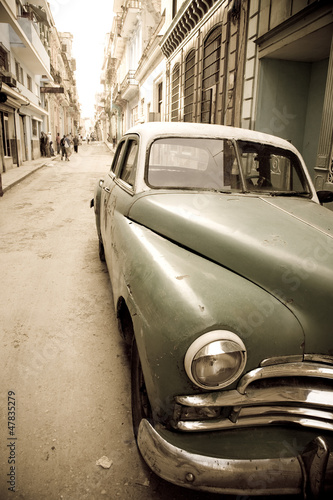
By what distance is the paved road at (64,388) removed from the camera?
1585 mm

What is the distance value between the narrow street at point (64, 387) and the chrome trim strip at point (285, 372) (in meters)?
0.74

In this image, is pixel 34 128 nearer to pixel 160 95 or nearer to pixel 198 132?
pixel 160 95

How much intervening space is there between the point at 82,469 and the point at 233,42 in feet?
30.1

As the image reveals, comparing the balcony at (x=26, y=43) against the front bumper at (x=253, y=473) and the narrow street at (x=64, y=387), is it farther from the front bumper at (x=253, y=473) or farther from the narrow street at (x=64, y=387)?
the front bumper at (x=253, y=473)

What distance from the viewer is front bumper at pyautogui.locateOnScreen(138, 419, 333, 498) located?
119 cm

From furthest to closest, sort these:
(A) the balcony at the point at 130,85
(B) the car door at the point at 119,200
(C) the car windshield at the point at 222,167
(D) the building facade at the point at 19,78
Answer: (A) the balcony at the point at 130,85
(D) the building facade at the point at 19,78
(C) the car windshield at the point at 222,167
(B) the car door at the point at 119,200

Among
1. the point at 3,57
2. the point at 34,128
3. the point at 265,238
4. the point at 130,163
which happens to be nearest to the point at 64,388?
the point at 265,238

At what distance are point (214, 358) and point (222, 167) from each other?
165 cm

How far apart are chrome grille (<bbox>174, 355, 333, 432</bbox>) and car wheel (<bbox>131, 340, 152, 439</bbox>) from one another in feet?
1.27

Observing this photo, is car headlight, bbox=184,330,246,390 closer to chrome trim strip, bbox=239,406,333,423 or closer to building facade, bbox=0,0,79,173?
chrome trim strip, bbox=239,406,333,423

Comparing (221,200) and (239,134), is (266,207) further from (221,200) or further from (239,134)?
(239,134)

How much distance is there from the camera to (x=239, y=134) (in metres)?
2.67

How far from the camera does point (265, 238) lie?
1.62m

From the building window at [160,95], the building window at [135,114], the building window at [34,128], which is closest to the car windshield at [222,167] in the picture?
the building window at [160,95]
